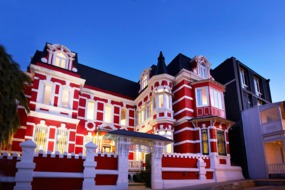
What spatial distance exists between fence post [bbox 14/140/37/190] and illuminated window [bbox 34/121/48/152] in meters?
7.08

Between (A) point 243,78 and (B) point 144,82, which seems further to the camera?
(B) point 144,82

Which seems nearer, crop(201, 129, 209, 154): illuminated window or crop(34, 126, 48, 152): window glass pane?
crop(34, 126, 48, 152): window glass pane

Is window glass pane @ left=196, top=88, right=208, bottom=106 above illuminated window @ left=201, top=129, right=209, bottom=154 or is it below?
above

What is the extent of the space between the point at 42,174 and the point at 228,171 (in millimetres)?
14191

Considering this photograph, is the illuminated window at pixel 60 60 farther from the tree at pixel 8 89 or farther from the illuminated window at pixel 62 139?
the tree at pixel 8 89

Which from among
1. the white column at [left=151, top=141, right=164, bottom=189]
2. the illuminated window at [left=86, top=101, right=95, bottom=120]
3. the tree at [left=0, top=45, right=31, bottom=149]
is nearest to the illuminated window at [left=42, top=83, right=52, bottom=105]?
the illuminated window at [left=86, top=101, right=95, bottom=120]

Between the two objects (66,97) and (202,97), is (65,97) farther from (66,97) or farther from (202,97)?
(202,97)

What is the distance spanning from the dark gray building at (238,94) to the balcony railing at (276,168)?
1.88m

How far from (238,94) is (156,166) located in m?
12.7

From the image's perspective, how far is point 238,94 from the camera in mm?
22266

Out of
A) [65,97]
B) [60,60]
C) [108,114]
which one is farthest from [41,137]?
[108,114]

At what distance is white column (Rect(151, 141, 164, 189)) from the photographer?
14078 millimetres

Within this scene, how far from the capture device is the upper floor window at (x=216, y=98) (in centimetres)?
2016

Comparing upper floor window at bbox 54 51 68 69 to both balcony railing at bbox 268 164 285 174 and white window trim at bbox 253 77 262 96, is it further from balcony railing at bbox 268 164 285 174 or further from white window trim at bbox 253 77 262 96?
white window trim at bbox 253 77 262 96
